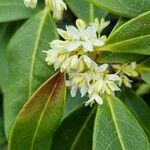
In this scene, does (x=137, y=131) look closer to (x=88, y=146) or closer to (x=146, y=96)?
(x=88, y=146)

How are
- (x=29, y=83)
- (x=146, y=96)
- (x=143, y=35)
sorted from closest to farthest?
(x=143, y=35) < (x=29, y=83) < (x=146, y=96)

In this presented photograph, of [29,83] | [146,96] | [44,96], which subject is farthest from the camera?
[146,96]

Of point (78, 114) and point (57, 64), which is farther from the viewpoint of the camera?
point (78, 114)

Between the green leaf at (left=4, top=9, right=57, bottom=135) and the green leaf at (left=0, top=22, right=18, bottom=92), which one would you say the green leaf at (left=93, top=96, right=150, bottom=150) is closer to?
the green leaf at (left=4, top=9, right=57, bottom=135)

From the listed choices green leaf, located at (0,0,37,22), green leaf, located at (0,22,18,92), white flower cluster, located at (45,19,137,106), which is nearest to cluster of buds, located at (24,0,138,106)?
white flower cluster, located at (45,19,137,106)

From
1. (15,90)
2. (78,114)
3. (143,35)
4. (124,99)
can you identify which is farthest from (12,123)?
(143,35)
